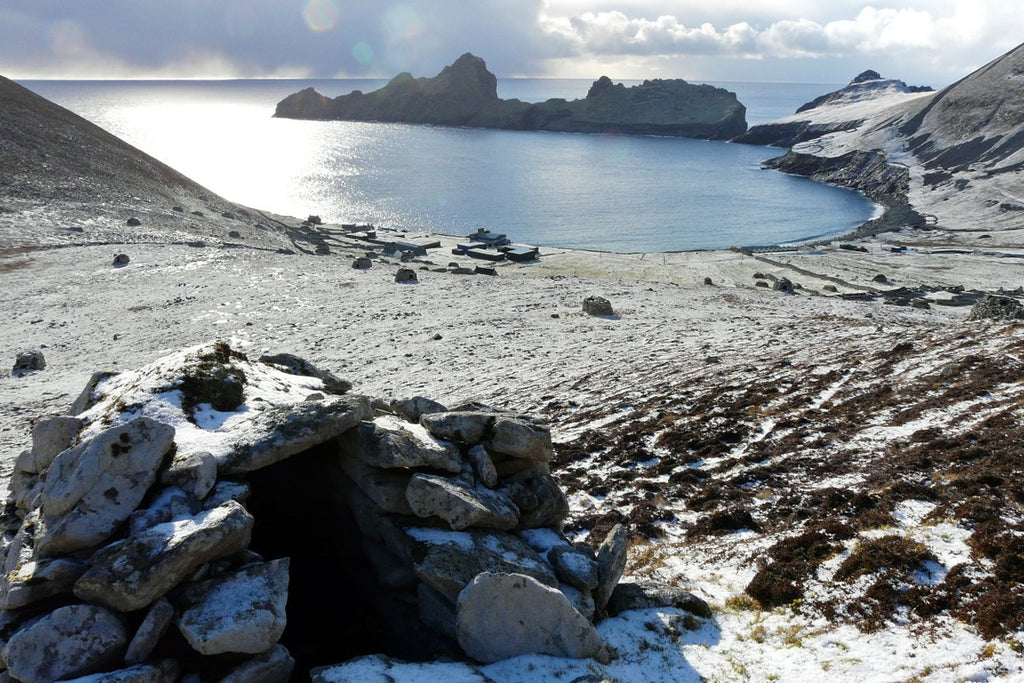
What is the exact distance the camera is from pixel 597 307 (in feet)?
110

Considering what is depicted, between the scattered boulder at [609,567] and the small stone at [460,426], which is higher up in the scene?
the small stone at [460,426]

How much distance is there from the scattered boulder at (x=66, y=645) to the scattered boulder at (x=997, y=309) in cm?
3373

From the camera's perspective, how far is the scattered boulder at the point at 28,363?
26.2 meters

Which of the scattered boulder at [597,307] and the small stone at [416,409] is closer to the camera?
the small stone at [416,409]

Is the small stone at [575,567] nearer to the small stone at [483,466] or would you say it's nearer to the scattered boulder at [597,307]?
the small stone at [483,466]

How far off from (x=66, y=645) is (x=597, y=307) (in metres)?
28.2

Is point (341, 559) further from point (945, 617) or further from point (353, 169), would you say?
point (353, 169)

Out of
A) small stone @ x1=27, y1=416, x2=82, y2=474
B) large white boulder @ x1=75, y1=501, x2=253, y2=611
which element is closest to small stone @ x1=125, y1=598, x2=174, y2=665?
large white boulder @ x1=75, y1=501, x2=253, y2=611

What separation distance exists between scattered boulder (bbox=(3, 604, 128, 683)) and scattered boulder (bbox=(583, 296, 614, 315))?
91.0 feet

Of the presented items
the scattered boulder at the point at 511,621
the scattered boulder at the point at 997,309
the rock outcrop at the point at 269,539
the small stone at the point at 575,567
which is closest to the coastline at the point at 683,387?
the scattered boulder at the point at 511,621

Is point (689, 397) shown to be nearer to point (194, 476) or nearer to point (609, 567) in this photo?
point (609, 567)

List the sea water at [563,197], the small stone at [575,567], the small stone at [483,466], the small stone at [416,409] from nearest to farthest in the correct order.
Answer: the small stone at [575,567] < the small stone at [483,466] < the small stone at [416,409] < the sea water at [563,197]

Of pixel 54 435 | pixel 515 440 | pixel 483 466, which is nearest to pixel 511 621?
pixel 483 466

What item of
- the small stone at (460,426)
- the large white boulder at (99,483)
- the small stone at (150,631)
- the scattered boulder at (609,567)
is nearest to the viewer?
the small stone at (150,631)
